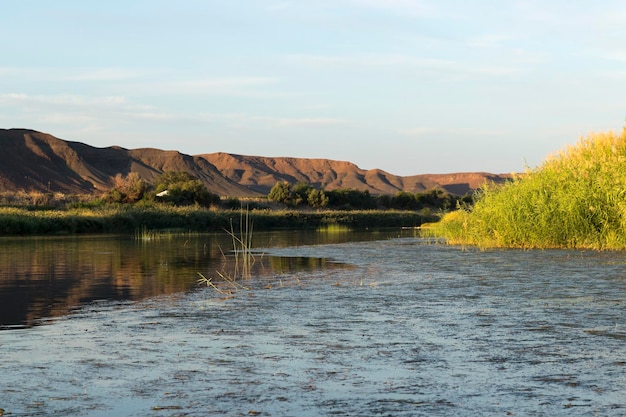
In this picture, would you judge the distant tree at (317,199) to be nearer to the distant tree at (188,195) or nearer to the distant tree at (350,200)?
the distant tree at (350,200)

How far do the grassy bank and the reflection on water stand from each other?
467 inches

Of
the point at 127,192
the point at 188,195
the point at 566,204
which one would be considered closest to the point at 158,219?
the point at 127,192

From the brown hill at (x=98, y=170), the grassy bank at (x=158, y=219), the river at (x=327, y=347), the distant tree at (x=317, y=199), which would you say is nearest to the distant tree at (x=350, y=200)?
the distant tree at (x=317, y=199)

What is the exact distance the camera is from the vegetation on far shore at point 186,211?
42.5 meters

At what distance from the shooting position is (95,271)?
18.3 meters

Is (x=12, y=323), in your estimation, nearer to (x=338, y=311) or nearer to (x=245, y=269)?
(x=338, y=311)

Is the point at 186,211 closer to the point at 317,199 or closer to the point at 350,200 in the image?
the point at 317,199

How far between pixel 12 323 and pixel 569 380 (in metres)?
6.52

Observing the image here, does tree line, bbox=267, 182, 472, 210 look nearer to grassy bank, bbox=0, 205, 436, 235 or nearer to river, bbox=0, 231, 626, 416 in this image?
grassy bank, bbox=0, 205, 436, 235

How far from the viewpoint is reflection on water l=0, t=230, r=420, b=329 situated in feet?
41.0

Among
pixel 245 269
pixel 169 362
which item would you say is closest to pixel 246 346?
pixel 169 362

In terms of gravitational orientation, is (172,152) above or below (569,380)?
above

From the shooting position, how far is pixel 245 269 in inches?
702

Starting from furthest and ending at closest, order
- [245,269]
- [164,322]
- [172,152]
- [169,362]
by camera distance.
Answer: [172,152]
[245,269]
[164,322]
[169,362]
